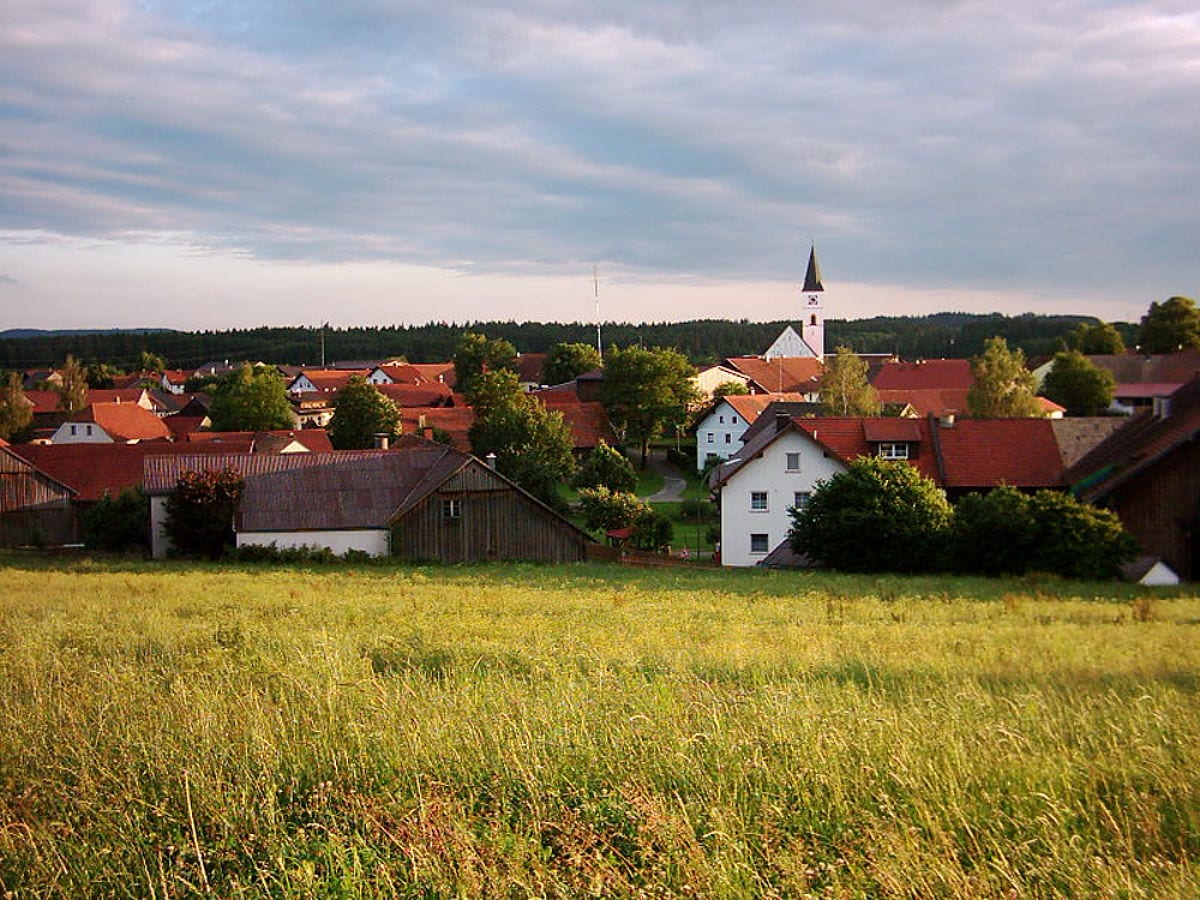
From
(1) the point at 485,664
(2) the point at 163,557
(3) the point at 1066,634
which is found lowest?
(2) the point at 163,557

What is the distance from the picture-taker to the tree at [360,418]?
73.9m

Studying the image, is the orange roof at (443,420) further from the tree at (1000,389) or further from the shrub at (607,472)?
the tree at (1000,389)

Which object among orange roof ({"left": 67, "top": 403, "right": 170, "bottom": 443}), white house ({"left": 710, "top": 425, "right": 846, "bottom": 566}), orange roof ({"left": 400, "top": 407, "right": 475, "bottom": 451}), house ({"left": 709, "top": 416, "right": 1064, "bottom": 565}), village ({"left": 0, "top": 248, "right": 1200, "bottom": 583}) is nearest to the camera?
village ({"left": 0, "top": 248, "right": 1200, "bottom": 583})

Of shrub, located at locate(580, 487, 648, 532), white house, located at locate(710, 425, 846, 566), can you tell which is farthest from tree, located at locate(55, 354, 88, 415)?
white house, located at locate(710, 425, 846, 566)

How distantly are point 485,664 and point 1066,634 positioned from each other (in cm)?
886

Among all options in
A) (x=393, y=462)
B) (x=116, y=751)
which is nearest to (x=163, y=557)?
(x=393, y=462)

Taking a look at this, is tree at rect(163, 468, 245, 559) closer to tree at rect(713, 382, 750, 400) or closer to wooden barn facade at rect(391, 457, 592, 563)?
wooden barn facade at rect(391, 457, 592, 563)

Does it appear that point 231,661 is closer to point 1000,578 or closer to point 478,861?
point 478,861

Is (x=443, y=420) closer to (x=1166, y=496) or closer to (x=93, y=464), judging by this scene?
(x=93, y=464)

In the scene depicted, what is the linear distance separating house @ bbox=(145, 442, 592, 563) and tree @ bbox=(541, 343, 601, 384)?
76.7 meters

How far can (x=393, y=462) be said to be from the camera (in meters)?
41.8

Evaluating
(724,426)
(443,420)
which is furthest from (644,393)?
(443,420)

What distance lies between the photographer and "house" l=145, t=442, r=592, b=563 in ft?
128

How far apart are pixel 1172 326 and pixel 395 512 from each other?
8084 centimetres
